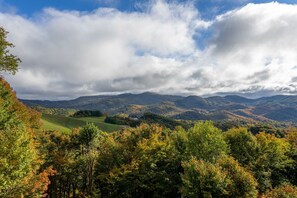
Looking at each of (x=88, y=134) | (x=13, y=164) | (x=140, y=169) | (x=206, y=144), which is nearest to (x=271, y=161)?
(x=206, y=144)

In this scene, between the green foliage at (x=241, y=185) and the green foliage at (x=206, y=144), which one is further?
the green foliage at (x=206, y=144)

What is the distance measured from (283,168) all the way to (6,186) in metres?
75.8

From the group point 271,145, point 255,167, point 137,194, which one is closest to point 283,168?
point 271,145

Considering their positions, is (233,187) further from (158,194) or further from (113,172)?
(113,172)

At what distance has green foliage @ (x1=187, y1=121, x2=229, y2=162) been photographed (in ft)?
197

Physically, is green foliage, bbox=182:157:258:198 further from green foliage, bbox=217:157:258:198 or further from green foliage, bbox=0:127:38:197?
green foliage, bbox=0:127:38:197

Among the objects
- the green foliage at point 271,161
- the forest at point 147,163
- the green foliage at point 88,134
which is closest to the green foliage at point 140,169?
the forest at point 147,163

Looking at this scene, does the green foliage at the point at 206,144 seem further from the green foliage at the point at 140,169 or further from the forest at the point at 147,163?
the green foliage at the point at 140,169

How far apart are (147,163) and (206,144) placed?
1607cm

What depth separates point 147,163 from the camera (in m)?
56.9

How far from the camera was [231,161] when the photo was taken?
1770 inches

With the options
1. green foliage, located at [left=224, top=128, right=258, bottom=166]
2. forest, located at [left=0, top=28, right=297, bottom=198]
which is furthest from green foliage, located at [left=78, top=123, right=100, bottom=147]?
green foliage, located at [left=224, top=128, right=258, bottom=166]

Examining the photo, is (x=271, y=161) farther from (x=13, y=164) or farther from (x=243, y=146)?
(x=13, y=164)

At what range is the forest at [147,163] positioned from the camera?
34.1 metres
